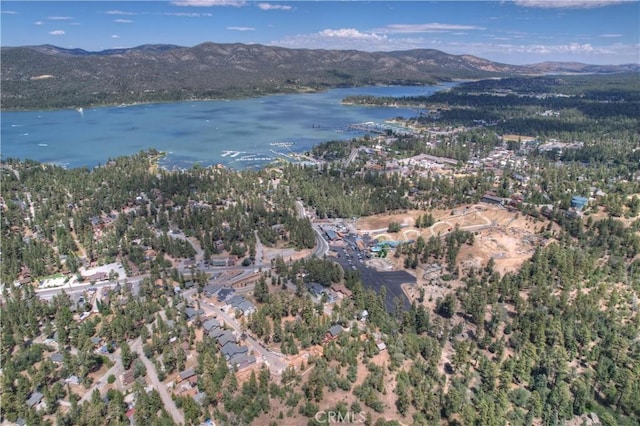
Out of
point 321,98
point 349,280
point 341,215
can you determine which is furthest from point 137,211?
point 321,98

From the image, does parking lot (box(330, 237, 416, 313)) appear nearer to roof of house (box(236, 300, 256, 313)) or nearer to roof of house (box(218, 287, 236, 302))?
roof of house (box(236, 300, 256, 313))

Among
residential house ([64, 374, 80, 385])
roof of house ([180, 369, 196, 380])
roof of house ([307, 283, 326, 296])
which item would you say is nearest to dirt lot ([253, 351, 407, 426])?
roof of house ([180, 369, 196, 380])

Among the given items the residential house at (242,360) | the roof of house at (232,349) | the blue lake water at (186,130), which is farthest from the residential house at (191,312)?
the blue lake water at (186,130)

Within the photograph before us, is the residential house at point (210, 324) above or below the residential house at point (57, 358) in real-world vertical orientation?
above

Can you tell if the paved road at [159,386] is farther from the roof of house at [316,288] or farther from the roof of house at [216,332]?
the roof of house at [316,288]

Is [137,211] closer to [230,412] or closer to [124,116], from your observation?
[230,412]
